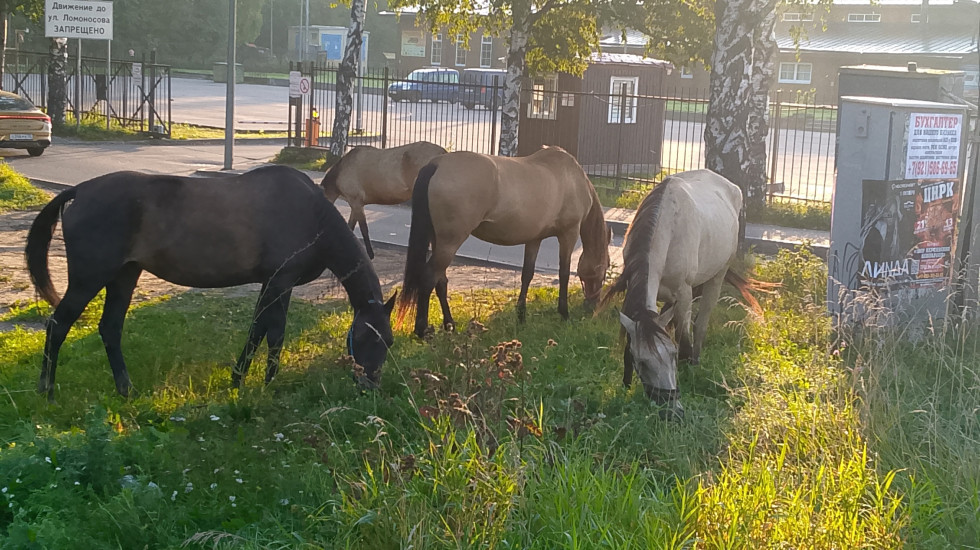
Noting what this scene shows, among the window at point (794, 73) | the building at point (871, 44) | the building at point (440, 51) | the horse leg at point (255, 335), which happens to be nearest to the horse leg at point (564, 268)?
the horse leg at point (255, 335)

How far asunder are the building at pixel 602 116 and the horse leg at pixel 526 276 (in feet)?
37.0

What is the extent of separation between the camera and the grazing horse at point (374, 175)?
41.5 feet

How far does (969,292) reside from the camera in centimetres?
876

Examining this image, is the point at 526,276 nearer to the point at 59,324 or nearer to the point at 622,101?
the point at 59,324

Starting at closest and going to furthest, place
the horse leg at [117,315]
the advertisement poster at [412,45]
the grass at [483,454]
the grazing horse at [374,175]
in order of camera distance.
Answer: the grass at [483,454] < the horse leg at [117,315] < the grazing horse at [374,175] < the advertisement poster at [412,45]

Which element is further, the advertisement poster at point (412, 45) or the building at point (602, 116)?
the advertisement poster at point (412, 45)

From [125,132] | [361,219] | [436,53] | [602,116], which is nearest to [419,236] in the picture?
[361,219]

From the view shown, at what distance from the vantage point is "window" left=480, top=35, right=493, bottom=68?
6266 cm

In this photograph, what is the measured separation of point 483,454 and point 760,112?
11639 mm

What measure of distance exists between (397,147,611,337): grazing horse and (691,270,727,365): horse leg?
137cm

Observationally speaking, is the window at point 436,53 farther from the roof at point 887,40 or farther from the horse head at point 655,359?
the horse head at point 655,359

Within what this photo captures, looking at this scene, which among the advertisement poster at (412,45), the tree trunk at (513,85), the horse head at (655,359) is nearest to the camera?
the horse head at (655,359)

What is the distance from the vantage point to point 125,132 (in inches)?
1090

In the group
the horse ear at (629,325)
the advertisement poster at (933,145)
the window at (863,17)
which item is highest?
the window at (863,17)
